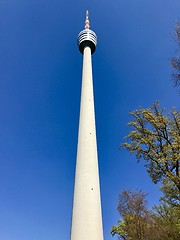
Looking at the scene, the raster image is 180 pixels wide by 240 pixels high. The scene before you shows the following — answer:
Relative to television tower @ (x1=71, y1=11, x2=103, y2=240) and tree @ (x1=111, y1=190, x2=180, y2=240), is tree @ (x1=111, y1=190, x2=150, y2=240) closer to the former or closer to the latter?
tree @ (x1=111, y1=190, x2=180, y2=240)

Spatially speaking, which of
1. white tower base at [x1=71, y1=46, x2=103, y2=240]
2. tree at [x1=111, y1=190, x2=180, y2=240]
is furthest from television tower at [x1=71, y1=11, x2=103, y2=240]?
tree at [x1=111, y1=190, x2=180, y2=240]

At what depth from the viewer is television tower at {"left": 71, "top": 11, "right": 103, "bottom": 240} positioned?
17547 millimetres

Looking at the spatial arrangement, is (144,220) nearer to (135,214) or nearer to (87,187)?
(135,214)

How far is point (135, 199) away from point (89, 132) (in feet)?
36.5

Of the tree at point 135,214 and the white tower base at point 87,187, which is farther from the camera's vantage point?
the tree at point 135,214

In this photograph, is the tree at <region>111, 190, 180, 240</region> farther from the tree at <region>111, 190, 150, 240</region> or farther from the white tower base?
the white tower base

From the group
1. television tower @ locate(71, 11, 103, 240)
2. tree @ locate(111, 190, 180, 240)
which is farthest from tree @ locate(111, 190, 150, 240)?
television tower @ locate(71, 11, 103, 240)

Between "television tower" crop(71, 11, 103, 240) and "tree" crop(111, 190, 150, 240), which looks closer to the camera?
"television tower" crop(71, 11, 103, 240)

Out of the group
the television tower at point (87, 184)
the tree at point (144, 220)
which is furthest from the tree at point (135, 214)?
the television tower at point (87, 184)

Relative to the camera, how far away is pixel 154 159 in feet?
55.2

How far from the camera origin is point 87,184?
20.0 m

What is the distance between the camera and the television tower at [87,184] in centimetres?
1755

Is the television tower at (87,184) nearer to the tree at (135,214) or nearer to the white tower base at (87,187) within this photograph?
the white tower base at (87,187)

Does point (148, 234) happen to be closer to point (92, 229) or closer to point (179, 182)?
point (92, 229)
